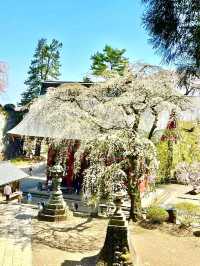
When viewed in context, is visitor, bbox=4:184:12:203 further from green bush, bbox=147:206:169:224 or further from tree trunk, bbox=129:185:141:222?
green bush, bbox=147:206:169:224

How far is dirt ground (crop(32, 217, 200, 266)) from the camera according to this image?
14.2 meters

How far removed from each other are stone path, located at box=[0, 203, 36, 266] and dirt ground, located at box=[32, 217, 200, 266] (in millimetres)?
347

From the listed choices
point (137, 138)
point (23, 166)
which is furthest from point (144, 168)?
point (23, 166)

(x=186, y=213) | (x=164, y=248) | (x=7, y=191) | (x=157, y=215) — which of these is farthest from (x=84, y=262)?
(x=7, y=191)

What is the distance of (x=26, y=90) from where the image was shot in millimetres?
59812

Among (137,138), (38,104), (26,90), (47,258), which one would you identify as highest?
(26,90)

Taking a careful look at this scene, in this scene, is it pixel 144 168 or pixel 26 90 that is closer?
pixel 144 168

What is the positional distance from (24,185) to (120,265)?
56.6 ft

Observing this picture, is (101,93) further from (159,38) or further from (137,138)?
(159,38)

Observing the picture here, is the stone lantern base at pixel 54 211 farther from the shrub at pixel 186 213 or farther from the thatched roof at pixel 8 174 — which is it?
the shrub at pixel 186 213

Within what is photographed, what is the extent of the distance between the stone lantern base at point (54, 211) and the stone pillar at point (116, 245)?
6186 mm

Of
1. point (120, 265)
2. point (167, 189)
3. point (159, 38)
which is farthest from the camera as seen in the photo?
point (167, 189)

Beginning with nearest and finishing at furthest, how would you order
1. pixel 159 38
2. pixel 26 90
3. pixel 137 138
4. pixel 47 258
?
pixel 159 38 → pixel 47 258 → pixel 137 138 → pixel 26 90

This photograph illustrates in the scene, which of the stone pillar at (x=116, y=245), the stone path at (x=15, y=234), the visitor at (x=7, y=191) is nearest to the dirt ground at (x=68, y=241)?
the stone path at (x=15, y=234)
